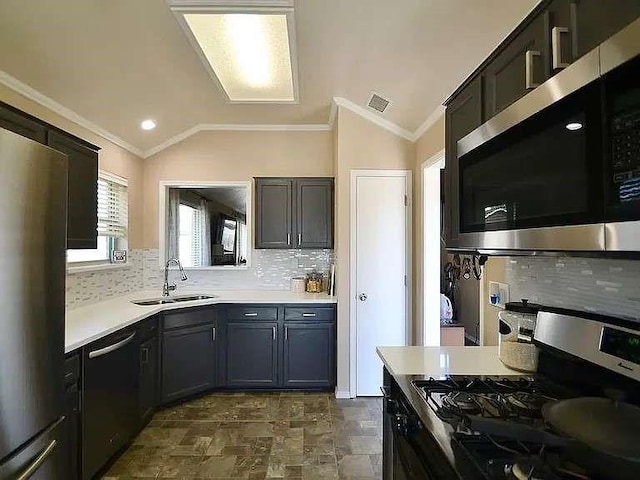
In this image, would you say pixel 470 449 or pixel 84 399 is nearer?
pixel 470 449

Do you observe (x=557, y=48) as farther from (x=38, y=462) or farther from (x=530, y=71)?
(x=38, y=462)

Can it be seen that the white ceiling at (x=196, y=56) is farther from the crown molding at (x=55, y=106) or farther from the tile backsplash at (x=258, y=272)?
the tile backsplash at (x=258, y=272)

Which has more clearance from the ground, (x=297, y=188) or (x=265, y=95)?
(x=265, y=95)

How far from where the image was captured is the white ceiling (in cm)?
231

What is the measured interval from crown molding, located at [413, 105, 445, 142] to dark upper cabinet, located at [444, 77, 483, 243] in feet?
4.49

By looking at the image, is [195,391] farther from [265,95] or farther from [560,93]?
[560,93]

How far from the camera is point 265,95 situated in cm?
394

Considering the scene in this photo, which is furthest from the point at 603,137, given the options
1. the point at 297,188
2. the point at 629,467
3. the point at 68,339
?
the point at 297,188

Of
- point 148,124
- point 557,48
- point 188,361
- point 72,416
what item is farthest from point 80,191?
point 557,48

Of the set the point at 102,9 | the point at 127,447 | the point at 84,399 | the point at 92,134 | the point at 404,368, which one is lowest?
the point at 127,447

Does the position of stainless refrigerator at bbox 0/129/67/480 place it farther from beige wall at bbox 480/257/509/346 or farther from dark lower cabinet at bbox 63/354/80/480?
beige wall at bbox 480/257/509/346

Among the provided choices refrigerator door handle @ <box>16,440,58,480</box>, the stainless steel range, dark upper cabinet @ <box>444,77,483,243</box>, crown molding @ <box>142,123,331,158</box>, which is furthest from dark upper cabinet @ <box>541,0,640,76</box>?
crown molding @ <box>142,123,331,158</box>

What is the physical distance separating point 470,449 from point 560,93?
2.91 ft

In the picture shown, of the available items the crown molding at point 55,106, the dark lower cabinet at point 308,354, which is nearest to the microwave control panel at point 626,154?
the crown molding at point 55,106
